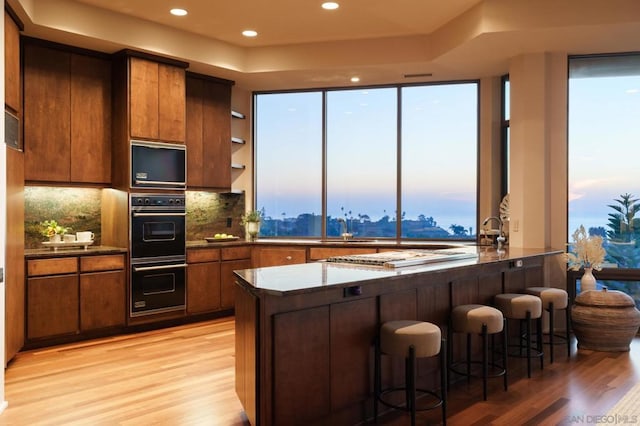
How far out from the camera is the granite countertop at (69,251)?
484 centimetres

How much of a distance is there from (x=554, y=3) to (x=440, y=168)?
252cm

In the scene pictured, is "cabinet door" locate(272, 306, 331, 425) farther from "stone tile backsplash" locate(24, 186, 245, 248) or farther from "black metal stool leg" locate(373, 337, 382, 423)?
"stone tile backsplash" locate(24, 186, 245, 248)

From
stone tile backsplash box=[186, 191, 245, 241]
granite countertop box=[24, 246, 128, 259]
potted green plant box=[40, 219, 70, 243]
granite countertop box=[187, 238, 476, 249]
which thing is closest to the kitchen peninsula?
granite countertop box=[187, 238, 476, 249]

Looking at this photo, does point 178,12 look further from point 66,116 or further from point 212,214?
point 212,214

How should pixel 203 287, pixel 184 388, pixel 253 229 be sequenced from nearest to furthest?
pixel 184 388 → pixel 203 287 → pixel 253 229

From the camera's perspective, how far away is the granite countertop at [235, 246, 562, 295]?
281 cm

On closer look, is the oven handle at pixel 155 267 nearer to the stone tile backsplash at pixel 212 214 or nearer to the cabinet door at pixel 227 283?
the cabinet door at pixel 227 283

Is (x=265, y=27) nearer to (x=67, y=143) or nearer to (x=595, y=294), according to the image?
(x=67, y=143)

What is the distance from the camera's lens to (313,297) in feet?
9.78

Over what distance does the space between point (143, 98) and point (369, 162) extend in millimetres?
2977

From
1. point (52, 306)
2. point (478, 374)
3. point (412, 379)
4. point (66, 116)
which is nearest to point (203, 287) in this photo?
point (52, 306)

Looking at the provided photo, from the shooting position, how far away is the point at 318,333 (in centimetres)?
301

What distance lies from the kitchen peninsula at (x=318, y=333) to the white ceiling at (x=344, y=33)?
101 inches

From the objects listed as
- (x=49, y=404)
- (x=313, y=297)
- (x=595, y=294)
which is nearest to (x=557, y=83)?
(x=595, y=294)
